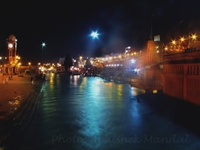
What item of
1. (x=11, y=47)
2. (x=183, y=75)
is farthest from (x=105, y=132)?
(x=11, y=47)

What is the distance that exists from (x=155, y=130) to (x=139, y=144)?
177cm

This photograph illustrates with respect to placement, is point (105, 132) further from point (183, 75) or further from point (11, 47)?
point (11, 47)

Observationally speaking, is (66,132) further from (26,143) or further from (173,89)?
(173,89)

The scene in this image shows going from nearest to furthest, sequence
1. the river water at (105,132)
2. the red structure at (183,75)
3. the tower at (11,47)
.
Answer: the river water at (105,132)
the red structure at (183,75)
the tower at (11,47)

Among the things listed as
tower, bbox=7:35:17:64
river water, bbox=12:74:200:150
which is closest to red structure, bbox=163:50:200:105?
river water, bbox=12:74:200:150

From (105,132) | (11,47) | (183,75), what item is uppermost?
(11,47)

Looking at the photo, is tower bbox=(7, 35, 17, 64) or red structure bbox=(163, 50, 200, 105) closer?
red structure bbox=(163, 50, 200, 105)

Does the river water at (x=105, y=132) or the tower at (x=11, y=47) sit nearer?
the river water at (x=105, y=132)

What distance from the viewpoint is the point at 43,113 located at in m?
12.6

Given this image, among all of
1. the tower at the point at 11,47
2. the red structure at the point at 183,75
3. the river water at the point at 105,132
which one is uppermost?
the tower at the point at 11,47

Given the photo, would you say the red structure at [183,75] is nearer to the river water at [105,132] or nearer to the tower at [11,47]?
the river water at [105,132]

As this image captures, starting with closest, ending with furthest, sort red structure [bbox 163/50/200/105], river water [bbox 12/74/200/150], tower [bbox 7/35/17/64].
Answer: river water [bbox 12/74/200/150], red structure [bbox 163/50/200/105], tower [bbox 7/35/17/64]

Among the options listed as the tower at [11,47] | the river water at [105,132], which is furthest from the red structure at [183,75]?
the tower at [11,47]

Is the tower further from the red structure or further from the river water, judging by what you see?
the river water
